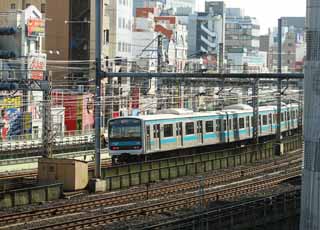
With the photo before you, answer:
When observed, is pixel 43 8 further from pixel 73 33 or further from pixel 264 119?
pixel 264 119

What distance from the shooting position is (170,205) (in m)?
20.5

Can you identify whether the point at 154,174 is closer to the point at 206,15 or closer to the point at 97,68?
the point at 97,68

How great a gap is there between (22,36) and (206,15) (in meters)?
69.0

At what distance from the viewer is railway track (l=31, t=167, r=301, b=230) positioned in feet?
57.6

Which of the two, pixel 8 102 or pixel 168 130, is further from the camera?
pixel 8 102

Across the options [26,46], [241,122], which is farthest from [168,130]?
[26,46]

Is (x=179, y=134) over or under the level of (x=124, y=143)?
over

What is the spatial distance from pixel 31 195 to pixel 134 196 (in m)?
3.23

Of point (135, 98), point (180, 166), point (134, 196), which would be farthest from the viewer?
point (135, 98)

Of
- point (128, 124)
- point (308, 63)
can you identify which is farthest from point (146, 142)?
point (308, 63)

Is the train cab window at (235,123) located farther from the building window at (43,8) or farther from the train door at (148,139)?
the building window at (43,8)

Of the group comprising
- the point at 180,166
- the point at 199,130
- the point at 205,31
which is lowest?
the point at 180,166

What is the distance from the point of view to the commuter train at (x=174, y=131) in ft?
95.2

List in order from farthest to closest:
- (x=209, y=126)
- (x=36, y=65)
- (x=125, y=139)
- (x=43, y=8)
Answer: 1. (x=43, y=8)
2. (x=36, y=65)
3. (x=209, y=126)
4. (x=125, y=139)
